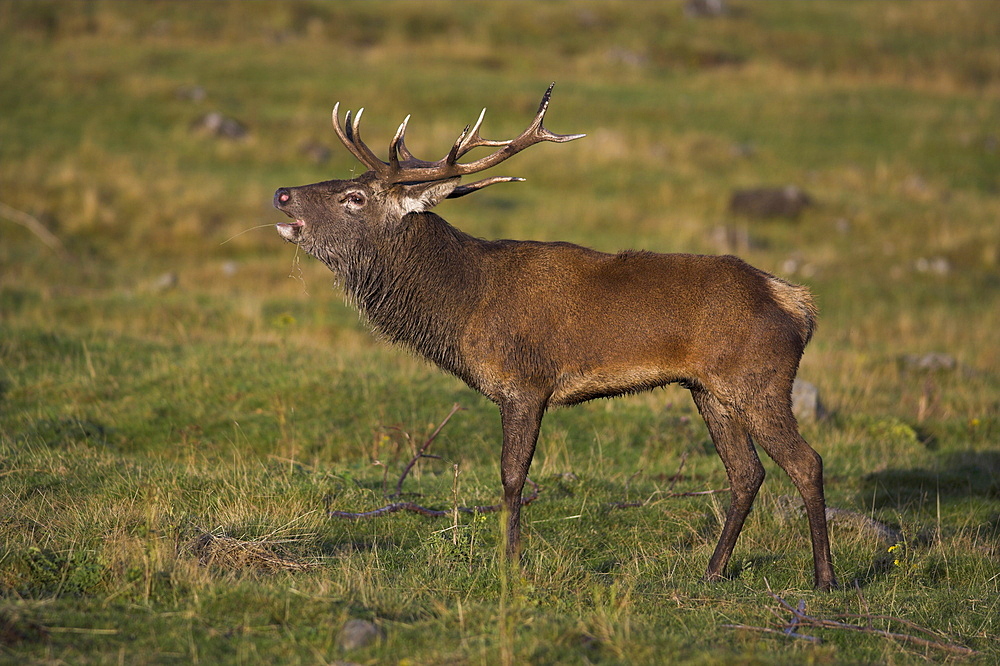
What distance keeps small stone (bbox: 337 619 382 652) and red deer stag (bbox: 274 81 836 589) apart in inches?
63.3

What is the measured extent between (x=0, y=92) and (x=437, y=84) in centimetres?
1188

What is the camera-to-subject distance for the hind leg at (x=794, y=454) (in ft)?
22.3

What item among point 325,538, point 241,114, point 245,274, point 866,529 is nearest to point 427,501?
point 325,538

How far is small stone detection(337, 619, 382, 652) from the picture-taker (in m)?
5.05

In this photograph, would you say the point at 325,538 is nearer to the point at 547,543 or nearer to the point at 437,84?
the point at 547,543

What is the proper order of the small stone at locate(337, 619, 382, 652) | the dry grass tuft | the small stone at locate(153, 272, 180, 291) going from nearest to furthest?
the small stone at locate(337, 619, 382, 652), the dry grass tuft, the small stone at locate(153, 272, 180, 291)

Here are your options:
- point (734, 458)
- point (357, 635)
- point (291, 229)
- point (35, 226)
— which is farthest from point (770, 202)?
point (357, 635)

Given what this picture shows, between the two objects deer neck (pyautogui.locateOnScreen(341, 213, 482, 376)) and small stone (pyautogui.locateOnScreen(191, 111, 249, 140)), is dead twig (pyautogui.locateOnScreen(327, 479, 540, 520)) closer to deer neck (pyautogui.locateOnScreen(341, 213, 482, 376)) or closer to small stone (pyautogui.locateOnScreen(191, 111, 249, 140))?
deer neck (pyautogui.locateOnScreen(341, 213, 482, 376))

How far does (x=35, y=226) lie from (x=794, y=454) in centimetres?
1605

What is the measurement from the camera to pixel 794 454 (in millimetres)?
6832

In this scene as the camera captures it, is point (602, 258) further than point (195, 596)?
Yes

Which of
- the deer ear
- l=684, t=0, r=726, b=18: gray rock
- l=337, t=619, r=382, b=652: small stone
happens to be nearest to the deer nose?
the deer ear

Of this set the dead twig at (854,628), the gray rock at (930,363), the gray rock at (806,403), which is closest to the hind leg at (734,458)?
the dead twig at (854,628)

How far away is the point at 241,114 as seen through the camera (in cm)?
2666
